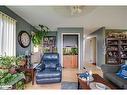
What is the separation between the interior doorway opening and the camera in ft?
28.3

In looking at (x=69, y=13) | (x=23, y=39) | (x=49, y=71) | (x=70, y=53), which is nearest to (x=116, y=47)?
(x=70, y=53)

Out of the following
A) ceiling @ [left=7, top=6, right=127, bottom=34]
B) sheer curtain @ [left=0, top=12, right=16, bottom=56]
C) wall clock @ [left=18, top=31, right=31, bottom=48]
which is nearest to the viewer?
sheer curtain @ [left=0, top=12, right=16, bottom=56]

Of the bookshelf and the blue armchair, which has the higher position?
the bookshelf

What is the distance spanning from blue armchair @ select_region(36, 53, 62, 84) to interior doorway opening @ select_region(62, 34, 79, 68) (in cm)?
305

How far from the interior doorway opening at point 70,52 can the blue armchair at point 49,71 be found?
10.0 feet

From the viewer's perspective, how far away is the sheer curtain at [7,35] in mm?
3931

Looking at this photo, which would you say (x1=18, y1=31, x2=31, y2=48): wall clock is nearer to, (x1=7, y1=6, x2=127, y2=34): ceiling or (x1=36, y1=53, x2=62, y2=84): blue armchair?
(x1=7, y1=6, x2=127, y2=34): ceiling

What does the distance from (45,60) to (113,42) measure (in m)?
4.05

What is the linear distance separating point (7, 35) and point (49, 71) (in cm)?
174

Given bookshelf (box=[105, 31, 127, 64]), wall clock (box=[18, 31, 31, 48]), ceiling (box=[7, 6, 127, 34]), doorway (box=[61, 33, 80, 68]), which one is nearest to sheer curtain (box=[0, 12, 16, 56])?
ceiling (box=[7, 6, 127, 34])

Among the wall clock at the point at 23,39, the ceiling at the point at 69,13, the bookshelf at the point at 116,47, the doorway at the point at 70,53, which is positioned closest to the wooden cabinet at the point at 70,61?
the doorway at the point at 70,53

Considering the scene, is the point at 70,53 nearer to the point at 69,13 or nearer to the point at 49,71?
the point at 49,71
